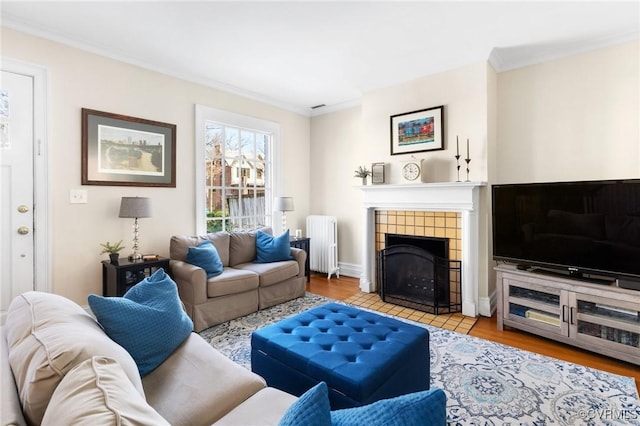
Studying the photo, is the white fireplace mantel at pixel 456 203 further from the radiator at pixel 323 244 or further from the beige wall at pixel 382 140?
the radiator at pixel 323 244

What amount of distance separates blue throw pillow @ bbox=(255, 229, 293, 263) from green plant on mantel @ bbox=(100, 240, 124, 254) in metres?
1.43

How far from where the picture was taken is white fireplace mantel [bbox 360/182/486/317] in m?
3.28

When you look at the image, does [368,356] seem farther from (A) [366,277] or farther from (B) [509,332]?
(A) [366,277]

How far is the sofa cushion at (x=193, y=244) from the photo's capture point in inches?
130

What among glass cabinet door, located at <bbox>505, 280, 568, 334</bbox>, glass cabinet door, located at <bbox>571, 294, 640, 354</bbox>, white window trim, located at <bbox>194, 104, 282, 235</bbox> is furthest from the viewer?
white window trim, located at <bbox>194, 104, 282, 235</bbox>

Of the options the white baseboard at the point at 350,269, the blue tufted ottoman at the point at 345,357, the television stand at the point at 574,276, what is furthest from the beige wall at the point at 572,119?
the blue tufted ottoman at the point at 345,357

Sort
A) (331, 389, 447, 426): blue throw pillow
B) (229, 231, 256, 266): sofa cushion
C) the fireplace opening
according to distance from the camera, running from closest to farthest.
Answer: (331, 389, 447, 426): blue throw pillow
the fireplace opening
(229, 231, 256, 266): sofa cushion

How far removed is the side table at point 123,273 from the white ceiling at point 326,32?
81.3 inches

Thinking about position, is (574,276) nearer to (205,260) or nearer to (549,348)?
(549,348)

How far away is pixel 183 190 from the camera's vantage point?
12.3 ft

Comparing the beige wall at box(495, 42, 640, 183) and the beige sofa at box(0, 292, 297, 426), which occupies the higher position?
the beige wall at box(495, 42, 640, 183)

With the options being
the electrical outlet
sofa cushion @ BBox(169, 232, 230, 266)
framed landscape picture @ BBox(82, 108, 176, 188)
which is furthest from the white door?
sofa cushion @ BBox(169, 232, 230, 266)

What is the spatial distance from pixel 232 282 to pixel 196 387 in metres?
1.84

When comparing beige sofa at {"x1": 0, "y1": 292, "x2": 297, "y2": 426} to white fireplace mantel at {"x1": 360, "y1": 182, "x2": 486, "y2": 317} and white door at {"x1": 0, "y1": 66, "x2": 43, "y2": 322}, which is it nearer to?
white door at {"x1": 0, "y1": 66, "x2": 43, "y2": 322}
